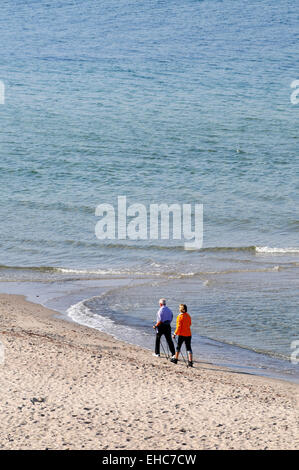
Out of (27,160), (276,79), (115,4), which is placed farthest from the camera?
(115,4)

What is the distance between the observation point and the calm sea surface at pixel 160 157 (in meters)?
20.1

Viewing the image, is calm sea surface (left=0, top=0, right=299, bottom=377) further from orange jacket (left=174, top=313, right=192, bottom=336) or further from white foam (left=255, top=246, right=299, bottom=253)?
orange jacket (left=174, top=313, right=192, bottom=336)

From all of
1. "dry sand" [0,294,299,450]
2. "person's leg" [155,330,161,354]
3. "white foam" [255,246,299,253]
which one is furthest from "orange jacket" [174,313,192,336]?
"white foam" [255,246,299,253]

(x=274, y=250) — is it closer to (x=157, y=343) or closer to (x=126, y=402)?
(x=157, y=343)

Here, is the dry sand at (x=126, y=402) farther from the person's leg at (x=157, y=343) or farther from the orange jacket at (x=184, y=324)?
the orange jacket at (x=184, y=324)

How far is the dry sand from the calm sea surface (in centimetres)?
216

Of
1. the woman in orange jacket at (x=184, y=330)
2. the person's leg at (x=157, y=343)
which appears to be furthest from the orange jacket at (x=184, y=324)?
the person's leg at (x=157, y=343)

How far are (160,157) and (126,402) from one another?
27.5m

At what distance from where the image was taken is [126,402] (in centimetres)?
1222

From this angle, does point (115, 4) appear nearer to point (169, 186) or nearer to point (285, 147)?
point (285, 147)

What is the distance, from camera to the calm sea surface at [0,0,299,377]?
20109 mm

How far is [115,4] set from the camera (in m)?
77.4

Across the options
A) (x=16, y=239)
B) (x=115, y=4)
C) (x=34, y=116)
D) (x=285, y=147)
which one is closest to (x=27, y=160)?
(x=34, y=116)
